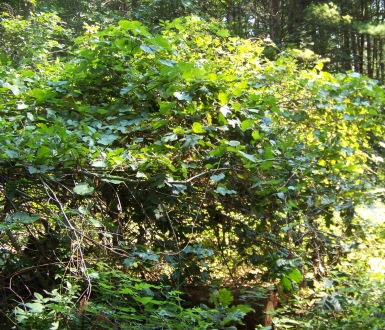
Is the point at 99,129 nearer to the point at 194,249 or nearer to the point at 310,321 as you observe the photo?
the point at 194,249

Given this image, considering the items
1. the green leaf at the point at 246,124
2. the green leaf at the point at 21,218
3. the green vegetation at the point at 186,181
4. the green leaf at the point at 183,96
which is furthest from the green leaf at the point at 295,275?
the green leaf at the point at 21,218

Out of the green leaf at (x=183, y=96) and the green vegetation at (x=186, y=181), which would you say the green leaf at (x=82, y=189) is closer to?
the green vegetation at (x=186, y=181)

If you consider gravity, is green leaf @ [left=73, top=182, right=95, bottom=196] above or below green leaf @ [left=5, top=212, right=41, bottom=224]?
above

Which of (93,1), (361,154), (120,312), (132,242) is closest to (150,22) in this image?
(93,1)

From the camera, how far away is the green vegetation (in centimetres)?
281

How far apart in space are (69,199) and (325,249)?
6.22ft

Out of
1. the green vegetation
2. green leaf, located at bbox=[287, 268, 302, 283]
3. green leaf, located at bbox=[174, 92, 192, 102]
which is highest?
green leaf, located at bbox=[174, 92, 192, 102]

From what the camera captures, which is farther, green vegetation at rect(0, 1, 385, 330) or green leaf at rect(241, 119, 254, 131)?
green leaf at rect(241, 119, 254, 131)

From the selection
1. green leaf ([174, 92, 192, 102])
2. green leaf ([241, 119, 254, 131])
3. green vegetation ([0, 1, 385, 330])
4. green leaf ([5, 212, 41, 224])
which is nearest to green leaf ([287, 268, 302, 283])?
green vegetation ([0, 1, 385, 330])

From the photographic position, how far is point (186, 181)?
298cm

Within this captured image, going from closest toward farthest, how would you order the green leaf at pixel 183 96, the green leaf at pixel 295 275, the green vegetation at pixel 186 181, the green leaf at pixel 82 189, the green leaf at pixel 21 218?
1. the green leaf at pixel 21 218
2. the green leaf at pixel 82 189
3. the green vegetation at pixel 186 181
4. the green leaf at pixel 295 275
5. the green leaf at pixel 183 96

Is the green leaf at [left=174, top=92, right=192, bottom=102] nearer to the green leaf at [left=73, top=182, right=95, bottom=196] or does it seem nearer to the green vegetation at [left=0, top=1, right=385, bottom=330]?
the green vegetation at [left=0, top=1, right=385, bottom=330]

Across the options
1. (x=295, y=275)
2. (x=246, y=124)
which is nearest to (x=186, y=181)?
(x=246, y=124)

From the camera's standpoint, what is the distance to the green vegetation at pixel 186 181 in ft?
9.23
